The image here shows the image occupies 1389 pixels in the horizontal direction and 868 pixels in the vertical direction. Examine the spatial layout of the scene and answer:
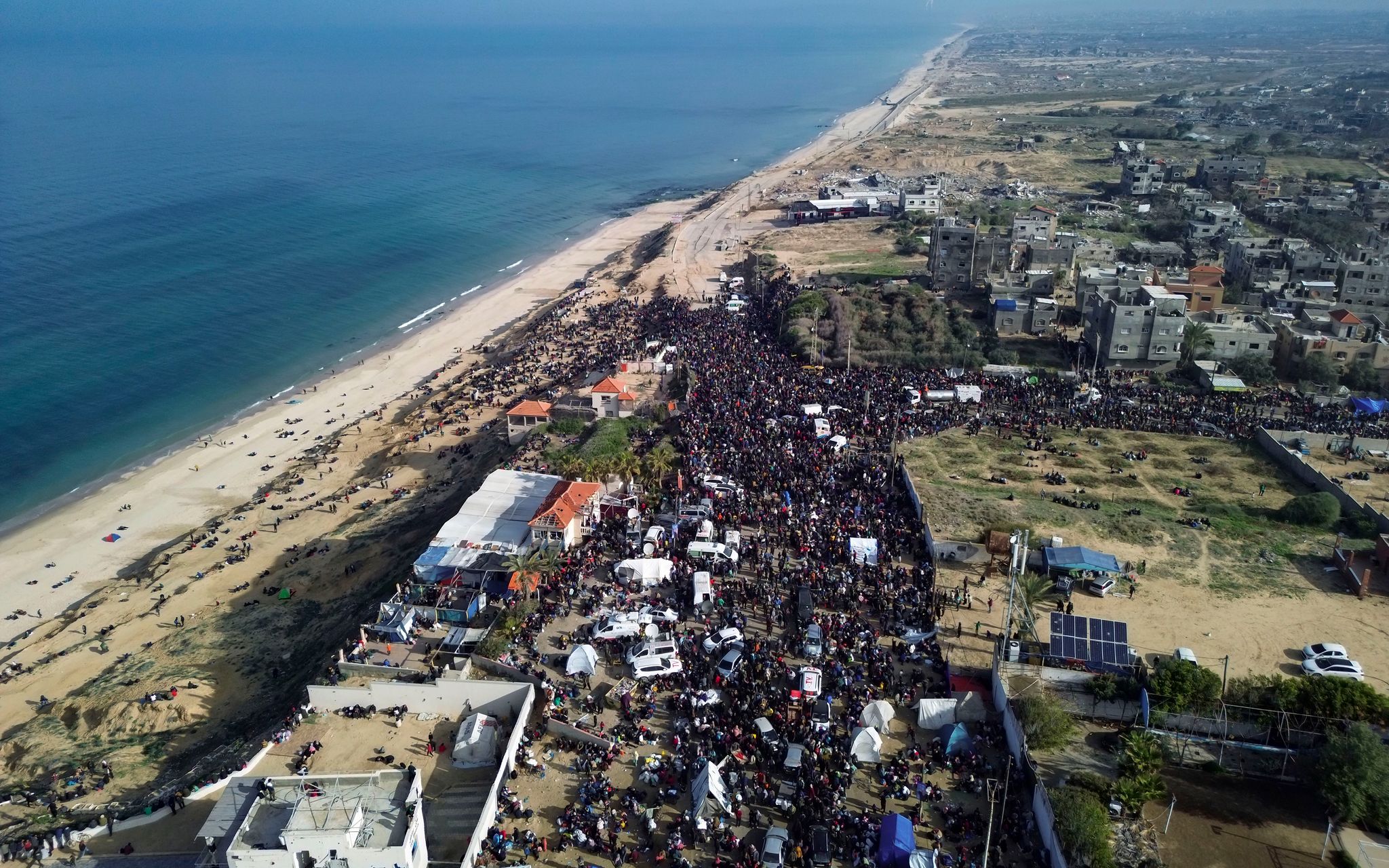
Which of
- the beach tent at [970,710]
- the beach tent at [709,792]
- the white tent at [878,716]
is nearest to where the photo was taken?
the beach tent at [709,792]

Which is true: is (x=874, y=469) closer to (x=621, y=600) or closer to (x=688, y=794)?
(x=621, y=600)

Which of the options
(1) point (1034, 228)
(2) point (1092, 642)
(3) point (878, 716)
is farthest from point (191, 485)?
(1) point (1034, 228)

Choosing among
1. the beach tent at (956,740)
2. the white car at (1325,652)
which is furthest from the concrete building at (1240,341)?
the beach tent at (956,740)

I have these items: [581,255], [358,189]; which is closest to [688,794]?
[581,255]

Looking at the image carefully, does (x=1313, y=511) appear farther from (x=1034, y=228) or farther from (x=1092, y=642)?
(x=1034, y=228)

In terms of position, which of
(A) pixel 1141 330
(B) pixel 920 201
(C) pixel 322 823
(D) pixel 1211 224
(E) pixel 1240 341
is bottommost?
(E) pixel 1240 341

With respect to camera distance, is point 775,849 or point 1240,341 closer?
point 775,849

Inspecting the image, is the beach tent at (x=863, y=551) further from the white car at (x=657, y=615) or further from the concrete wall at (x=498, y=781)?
the concrete wall at (x=498, y=781)
